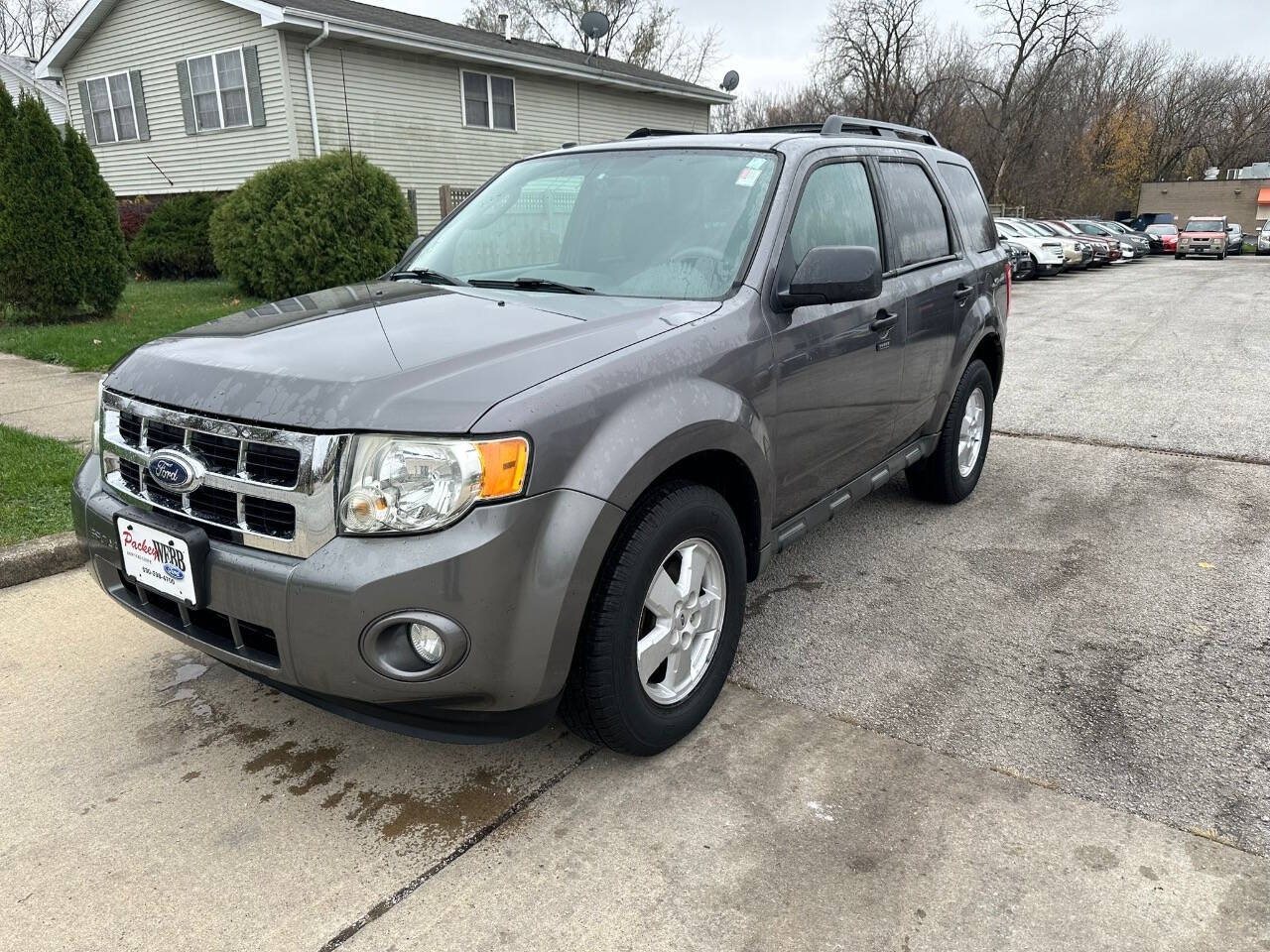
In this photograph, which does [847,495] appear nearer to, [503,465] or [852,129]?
[852,129]

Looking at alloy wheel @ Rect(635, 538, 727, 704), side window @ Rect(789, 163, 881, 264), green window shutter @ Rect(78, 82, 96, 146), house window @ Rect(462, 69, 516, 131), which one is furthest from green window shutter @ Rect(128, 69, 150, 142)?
alloy wheel @ Rect(635, 538, 727, 704)

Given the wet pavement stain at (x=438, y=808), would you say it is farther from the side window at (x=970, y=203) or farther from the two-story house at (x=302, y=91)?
the two-story house at (x=302, y=91)

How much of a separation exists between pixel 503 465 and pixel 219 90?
18924mm

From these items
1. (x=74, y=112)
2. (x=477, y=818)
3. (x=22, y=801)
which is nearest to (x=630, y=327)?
(x=477, y=818)

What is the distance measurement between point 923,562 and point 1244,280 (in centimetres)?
2269

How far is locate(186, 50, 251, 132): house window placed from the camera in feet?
56.7

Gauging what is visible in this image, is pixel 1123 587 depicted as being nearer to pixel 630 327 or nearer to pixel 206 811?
pixel 630 327

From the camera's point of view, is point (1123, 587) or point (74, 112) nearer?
point (1123, 587)

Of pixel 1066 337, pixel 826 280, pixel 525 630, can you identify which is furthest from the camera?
pixel 1066 337

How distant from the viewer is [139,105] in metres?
19.5

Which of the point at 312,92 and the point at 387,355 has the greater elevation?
the point at 312,92

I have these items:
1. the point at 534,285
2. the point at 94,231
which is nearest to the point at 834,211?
the point at 534,285

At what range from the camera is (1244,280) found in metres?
22.0

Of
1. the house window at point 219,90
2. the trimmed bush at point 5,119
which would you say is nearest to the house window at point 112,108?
the house window at point 219,90
